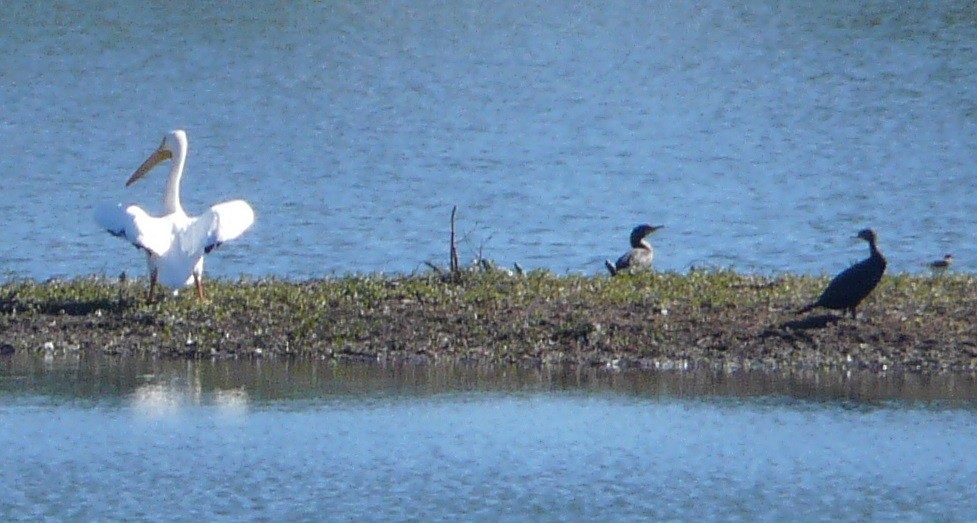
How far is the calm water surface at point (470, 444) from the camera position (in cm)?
937

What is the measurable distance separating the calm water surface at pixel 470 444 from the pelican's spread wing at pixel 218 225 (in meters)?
1.55

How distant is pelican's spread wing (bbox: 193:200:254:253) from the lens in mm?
13664

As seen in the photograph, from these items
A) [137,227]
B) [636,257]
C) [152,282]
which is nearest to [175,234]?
[137,227]

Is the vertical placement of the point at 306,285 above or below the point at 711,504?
above

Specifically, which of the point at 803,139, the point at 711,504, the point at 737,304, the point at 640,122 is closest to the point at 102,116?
the point at 640,122

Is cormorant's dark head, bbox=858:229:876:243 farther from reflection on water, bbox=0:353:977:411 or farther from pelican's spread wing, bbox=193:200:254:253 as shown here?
pelican's spread wing, bbox=193:200:254:253

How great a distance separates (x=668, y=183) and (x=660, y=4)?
2081 cm

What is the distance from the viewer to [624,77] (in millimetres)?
35406

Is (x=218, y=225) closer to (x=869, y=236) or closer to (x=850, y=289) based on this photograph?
(x=850, y=289)

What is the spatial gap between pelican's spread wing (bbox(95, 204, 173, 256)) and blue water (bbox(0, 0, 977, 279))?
3.93 m

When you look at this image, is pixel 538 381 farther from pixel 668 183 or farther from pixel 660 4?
pixel 660 4

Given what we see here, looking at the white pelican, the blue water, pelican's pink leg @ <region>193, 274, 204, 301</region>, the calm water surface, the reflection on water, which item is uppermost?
the blue water

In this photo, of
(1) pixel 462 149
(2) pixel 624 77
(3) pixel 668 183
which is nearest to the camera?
(3) pixel 668 183

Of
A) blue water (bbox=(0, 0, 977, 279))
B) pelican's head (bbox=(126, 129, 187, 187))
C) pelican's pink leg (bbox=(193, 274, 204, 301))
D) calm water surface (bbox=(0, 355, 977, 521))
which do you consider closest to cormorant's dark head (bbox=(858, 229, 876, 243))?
calm water surface (bbox=(0, 355, 977, 521))
